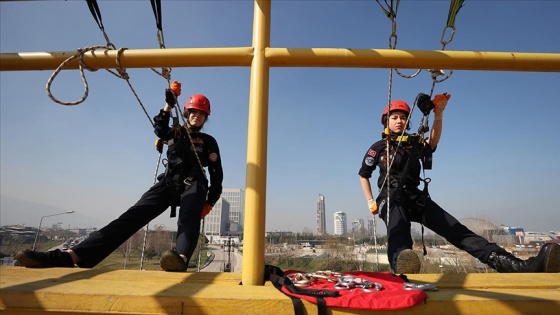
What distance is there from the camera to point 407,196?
3010mm

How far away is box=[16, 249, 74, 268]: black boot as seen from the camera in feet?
6.15

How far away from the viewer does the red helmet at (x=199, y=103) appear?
3.42 m

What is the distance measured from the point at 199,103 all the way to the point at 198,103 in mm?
11

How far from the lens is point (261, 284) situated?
1.44 m

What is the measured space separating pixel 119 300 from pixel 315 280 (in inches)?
33.8

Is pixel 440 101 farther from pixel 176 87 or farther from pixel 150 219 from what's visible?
pixel 150 219

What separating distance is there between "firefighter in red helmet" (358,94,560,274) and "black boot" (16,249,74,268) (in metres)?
2.40

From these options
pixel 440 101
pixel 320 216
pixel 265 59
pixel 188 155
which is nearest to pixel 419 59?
pixel 265 59

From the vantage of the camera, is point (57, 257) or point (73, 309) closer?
point (73, 309)

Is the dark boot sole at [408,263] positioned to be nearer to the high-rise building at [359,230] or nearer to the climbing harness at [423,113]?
the climbing harness at [423,113]

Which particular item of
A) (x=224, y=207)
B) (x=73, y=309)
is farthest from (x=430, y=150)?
(x=224, y=207)

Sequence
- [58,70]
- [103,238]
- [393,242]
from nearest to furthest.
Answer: [58,70] < [103,238] < [393,242]

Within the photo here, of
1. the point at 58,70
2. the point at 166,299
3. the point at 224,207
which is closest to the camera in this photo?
the point at 166,299

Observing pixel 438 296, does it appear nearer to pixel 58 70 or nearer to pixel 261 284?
pixel 261 284
